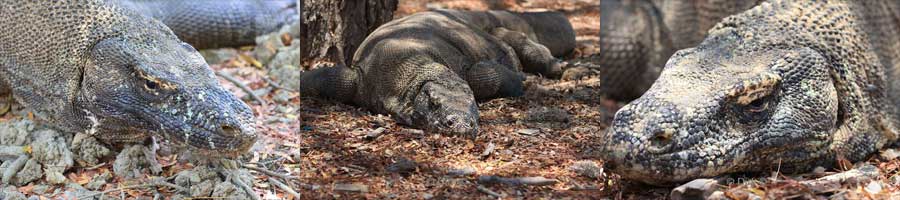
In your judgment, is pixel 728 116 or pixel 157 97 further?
pixel 157 97

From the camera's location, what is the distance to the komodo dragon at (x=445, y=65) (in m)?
2.80

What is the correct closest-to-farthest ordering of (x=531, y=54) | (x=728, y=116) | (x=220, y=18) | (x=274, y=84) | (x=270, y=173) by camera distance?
(x=531, y=54) < (x=728, y=116) < (x=270, y=173) < (x=274, y=84) < (x=220, y=18)

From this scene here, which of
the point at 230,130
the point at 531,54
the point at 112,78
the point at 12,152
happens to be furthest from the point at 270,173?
the point at 531,54

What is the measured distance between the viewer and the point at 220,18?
24.0 ft

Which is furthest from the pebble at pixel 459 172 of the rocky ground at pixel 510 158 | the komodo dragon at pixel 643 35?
the komodo dragon at pixel 643 35

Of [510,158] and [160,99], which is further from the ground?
Answer: [510,158]

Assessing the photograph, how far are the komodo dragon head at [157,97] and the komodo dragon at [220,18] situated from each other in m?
2.41

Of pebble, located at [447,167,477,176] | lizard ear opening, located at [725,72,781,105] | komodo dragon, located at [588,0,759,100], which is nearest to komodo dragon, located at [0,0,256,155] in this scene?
pebble, located at [447,167,477,176]

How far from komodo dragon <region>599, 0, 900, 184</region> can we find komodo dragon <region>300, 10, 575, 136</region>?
1.42 feet

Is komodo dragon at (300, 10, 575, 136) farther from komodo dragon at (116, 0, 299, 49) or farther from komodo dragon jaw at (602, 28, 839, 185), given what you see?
komodo dragon at (116, 0, 299, 49)

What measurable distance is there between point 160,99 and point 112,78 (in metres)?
0.35

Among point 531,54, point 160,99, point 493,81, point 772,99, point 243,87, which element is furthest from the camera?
point 243,87

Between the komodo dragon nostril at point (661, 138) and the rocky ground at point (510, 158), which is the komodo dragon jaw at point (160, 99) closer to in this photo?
the rocky ground at point (510, 158)

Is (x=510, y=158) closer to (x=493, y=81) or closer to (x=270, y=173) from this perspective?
(x=493, y=81)
